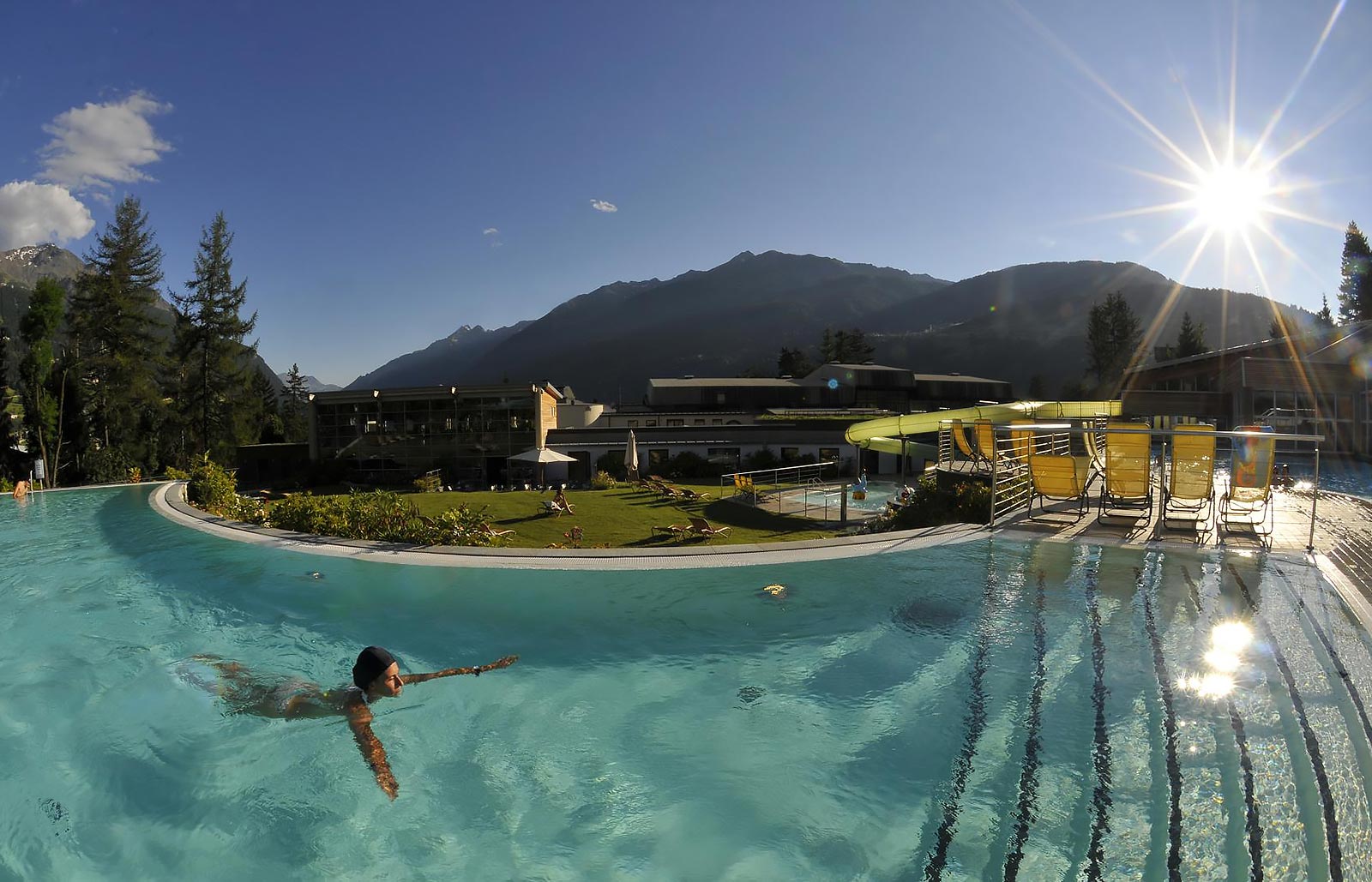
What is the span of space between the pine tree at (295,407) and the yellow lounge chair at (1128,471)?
198 feet

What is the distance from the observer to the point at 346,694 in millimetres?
6414

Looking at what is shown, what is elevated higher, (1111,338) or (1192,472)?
(1111,338)

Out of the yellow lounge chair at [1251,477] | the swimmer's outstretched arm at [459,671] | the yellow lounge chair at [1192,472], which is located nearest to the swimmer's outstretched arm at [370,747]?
the swimmer's outstretched arm at [459,671]

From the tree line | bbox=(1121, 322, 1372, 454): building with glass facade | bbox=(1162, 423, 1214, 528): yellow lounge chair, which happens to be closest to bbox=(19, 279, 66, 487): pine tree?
the tree line

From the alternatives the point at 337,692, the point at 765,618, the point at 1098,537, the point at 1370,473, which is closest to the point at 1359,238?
the point at 1370,473

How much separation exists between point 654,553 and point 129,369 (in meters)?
37.2

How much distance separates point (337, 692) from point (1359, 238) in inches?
3021

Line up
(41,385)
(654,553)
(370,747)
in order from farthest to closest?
1. (41,385)
2. (654,553)
3. (370,747)

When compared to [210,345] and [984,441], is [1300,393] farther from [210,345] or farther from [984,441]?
[210,345]

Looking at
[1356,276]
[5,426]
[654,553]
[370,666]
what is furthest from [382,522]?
[1356,276]

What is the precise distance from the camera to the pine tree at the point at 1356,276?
5084cm

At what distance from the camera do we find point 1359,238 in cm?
5147

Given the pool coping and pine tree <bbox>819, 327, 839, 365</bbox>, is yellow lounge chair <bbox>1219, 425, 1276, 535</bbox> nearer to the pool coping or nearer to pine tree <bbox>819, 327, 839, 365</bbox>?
the pool coping

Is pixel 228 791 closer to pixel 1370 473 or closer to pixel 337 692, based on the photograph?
pixel 337 692
